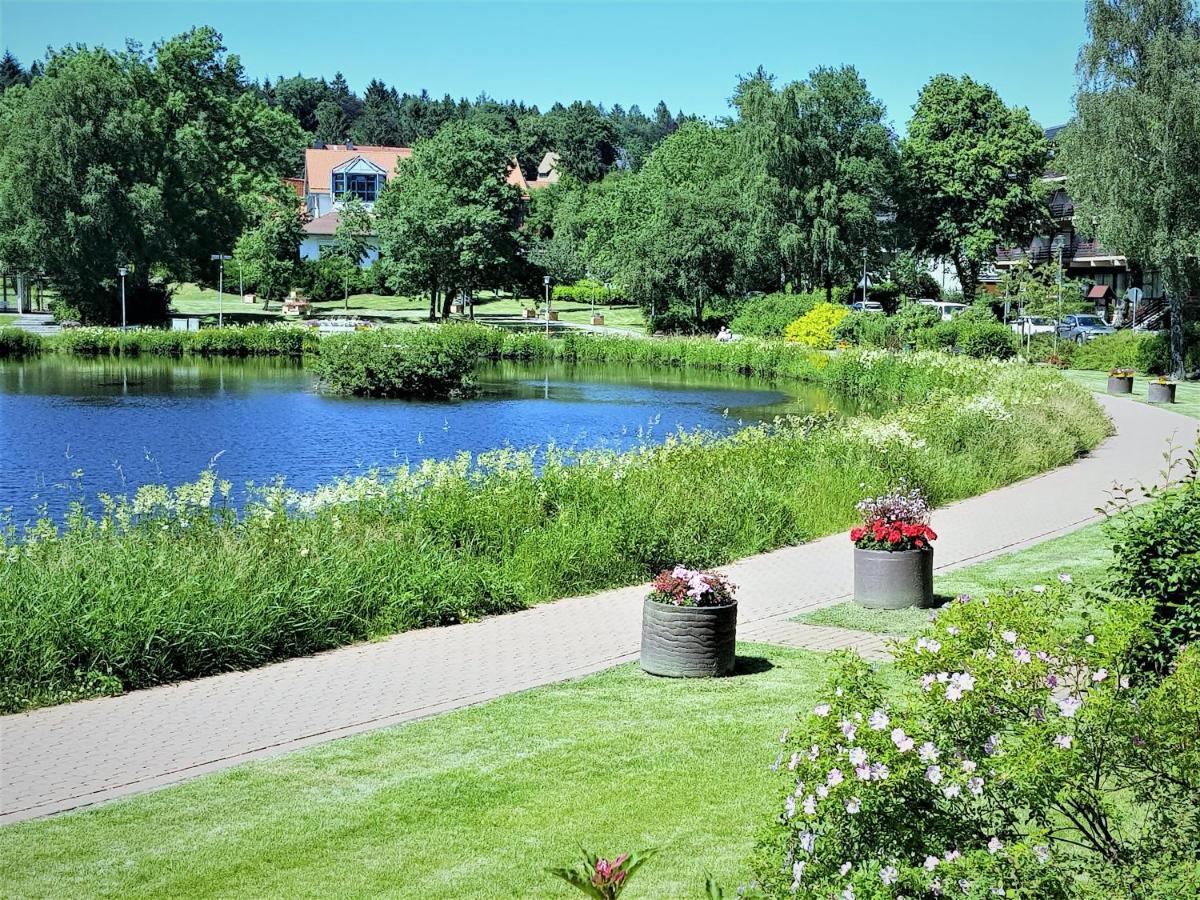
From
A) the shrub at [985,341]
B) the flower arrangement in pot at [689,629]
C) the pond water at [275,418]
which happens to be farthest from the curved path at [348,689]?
the shrub at [985,341]

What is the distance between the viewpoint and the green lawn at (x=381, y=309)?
78.9 meters

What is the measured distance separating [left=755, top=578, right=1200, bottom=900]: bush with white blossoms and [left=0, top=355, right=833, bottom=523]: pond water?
11.2 metres

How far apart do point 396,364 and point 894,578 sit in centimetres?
3299

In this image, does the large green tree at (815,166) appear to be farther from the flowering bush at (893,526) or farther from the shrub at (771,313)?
the flowering bush at (893,526)

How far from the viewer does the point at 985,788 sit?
4668 millimetres

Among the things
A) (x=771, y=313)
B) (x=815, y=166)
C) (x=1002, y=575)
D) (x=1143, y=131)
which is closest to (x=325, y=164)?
(x=815, y=166)

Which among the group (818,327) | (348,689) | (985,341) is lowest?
(348,689)

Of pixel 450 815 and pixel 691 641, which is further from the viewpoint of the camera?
pixel 691 641

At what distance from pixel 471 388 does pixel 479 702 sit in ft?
119

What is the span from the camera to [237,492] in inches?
813

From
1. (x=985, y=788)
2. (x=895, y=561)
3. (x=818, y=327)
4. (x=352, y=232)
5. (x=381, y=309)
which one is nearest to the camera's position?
(x=985, y=788)

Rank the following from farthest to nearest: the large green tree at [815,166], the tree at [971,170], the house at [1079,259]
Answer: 1. the tree at [971,170]
2. the house at [1079,259]
3. the large green tree at [815,166]

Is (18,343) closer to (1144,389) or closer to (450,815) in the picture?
(1144,389)

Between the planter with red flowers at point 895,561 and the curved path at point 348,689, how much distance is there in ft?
2.09
